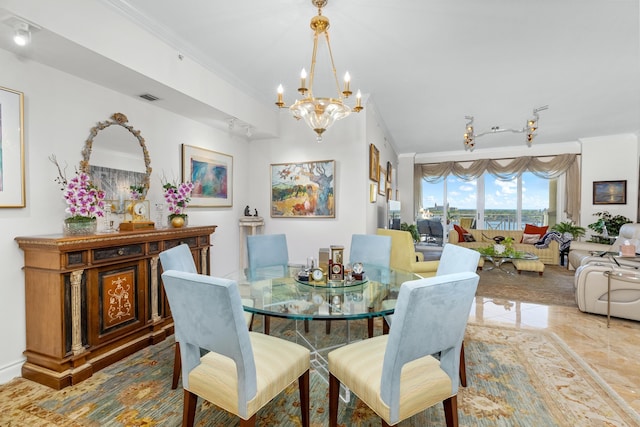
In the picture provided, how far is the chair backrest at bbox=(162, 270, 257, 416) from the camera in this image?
125cm

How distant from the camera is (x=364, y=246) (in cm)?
316

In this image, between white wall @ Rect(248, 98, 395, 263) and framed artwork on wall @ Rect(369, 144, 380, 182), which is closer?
white wall @ Rect(248, 98, 395, 263)

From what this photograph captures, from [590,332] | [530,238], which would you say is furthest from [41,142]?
[530,238]

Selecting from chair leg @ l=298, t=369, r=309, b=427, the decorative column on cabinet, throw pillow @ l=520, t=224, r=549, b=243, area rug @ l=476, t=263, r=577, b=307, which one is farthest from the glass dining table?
throw pillow @ l=520, t=224, r=549, b=243

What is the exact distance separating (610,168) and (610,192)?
0.53m

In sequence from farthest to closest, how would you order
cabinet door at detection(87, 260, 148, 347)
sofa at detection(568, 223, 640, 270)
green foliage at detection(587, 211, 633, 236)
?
green foliage at detection(587, 211, 633, 236) → sofa at detection(568, 223, 640, 270) → cabinet door at detection(87, 260, 148, 347)

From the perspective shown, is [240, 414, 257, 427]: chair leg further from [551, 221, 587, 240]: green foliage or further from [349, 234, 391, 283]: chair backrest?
[551, 221, 587, 240]: green foliage

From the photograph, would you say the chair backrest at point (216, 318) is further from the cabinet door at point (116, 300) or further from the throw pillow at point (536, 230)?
the throw pillow at point (536, 230)

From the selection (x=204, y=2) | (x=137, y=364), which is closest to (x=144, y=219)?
(x=137, y=364)

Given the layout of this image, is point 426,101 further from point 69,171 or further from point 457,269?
point 69,171

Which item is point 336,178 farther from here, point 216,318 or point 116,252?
point 216,318

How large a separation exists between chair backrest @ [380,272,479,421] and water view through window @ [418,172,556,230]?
785 centimetres

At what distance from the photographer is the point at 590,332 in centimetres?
306

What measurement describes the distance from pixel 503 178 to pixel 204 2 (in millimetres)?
8146
